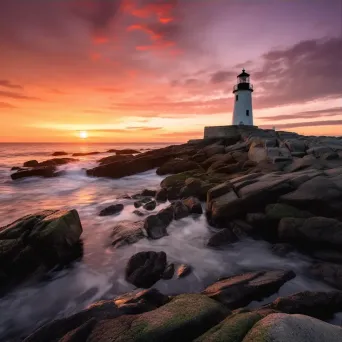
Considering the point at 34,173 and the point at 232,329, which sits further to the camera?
the point at 34,173

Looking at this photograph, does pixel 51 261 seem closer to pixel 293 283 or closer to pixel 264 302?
pixel 264 302

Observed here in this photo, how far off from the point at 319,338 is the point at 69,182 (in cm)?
2156

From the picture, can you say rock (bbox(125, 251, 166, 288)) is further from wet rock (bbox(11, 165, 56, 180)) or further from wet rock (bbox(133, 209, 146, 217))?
wet rock (bbox(11, 165, 56, 180))

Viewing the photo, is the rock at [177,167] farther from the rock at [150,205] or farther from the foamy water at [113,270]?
the foamy water at [113,270]

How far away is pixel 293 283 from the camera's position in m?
5.69

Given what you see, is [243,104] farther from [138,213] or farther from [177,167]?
[138,213]

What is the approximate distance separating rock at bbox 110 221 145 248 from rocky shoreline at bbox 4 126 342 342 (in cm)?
4

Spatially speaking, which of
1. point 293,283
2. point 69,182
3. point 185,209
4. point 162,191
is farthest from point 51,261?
point 69,182

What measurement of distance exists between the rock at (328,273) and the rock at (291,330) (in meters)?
3.06

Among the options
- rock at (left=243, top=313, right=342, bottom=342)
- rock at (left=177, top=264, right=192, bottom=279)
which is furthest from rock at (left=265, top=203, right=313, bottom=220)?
rock at (left=243, top=313, right=342, bottom=342)

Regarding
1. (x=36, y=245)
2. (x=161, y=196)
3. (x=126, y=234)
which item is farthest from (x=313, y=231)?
(x=161, y=196)

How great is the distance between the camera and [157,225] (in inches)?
350

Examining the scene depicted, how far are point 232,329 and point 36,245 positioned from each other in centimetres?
567

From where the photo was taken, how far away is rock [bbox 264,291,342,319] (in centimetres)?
417
